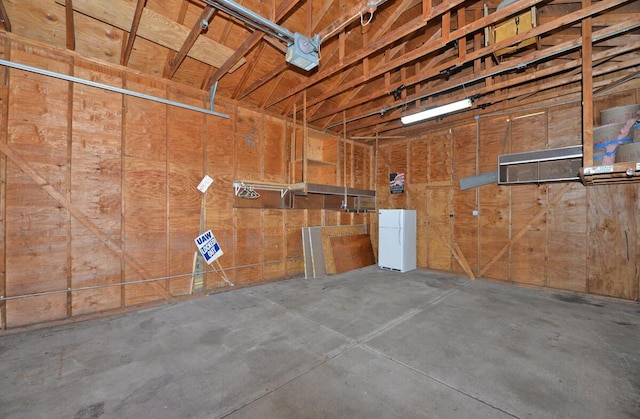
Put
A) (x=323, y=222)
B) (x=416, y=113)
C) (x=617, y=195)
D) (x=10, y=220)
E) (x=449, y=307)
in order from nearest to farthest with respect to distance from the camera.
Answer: (x=10, y=220)
(x=449, y=307)
(x=617, y=195)
(x=416, y=113)
(x=323, y=222)

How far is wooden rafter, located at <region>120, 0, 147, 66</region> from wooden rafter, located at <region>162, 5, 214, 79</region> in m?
0.48

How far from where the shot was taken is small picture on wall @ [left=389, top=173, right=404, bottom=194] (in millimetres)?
6527

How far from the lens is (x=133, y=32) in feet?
10.2

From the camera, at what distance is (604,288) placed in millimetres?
4145

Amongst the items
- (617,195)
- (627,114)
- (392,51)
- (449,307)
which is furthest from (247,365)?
(617,195)

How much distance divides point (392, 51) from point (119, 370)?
16.5 feet

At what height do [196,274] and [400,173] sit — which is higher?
[400,173]

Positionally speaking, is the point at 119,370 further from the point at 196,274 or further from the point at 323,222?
the point at 323,222

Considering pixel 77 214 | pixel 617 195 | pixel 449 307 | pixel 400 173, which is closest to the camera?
pixel 77 214

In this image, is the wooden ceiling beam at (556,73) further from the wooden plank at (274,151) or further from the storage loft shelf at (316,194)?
the wooden plank at (274,151)

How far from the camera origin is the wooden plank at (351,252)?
579 cm

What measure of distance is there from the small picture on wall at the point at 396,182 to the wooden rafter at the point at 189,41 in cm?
506

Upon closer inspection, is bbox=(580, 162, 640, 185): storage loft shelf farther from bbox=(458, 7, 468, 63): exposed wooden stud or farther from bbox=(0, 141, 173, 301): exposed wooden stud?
bbox=(0, 141, 173, 301): exposed wooden stud

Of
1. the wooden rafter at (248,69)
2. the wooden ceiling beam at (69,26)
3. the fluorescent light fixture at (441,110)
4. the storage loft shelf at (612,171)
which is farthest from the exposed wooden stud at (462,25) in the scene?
the wooden ceiling beam at (69,26)
